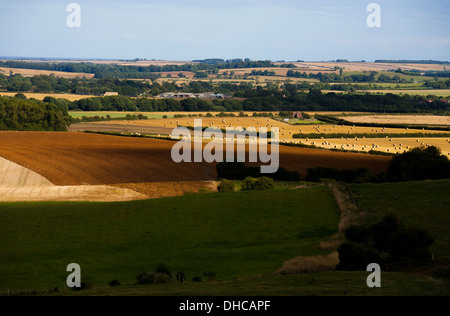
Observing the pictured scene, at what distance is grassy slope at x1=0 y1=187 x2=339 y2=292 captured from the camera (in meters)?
26.7

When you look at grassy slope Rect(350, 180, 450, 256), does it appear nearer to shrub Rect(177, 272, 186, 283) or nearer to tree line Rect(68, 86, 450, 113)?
shrub Rect(177, 272, 186, 283)

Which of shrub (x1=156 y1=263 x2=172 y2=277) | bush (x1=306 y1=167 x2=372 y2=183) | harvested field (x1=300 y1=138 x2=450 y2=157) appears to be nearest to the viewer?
shrub (x1=156 y1=263 x2=172 y2=277)

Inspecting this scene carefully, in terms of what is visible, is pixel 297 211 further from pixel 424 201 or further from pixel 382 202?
pixel 424 201

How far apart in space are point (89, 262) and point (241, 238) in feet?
27.2

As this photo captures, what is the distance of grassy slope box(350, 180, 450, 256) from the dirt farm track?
14652 mm

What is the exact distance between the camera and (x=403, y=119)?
11850cm

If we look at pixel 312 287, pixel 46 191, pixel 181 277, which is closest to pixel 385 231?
pixel 312 287

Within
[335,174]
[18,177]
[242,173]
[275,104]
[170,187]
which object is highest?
[275,104]

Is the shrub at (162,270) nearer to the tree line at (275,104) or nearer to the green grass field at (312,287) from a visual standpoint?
the green grass field at (312,287)

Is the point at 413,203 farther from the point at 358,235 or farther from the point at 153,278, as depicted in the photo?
the point at 153,278

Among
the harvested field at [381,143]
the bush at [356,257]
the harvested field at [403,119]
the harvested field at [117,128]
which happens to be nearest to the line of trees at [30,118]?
the harvested field at [117,128]

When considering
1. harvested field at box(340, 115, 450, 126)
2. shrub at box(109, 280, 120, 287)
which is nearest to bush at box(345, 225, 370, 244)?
shrub at box(109, 280, 120, 287)

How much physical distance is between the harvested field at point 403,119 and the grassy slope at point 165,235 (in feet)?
254

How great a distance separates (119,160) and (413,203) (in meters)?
33.6
